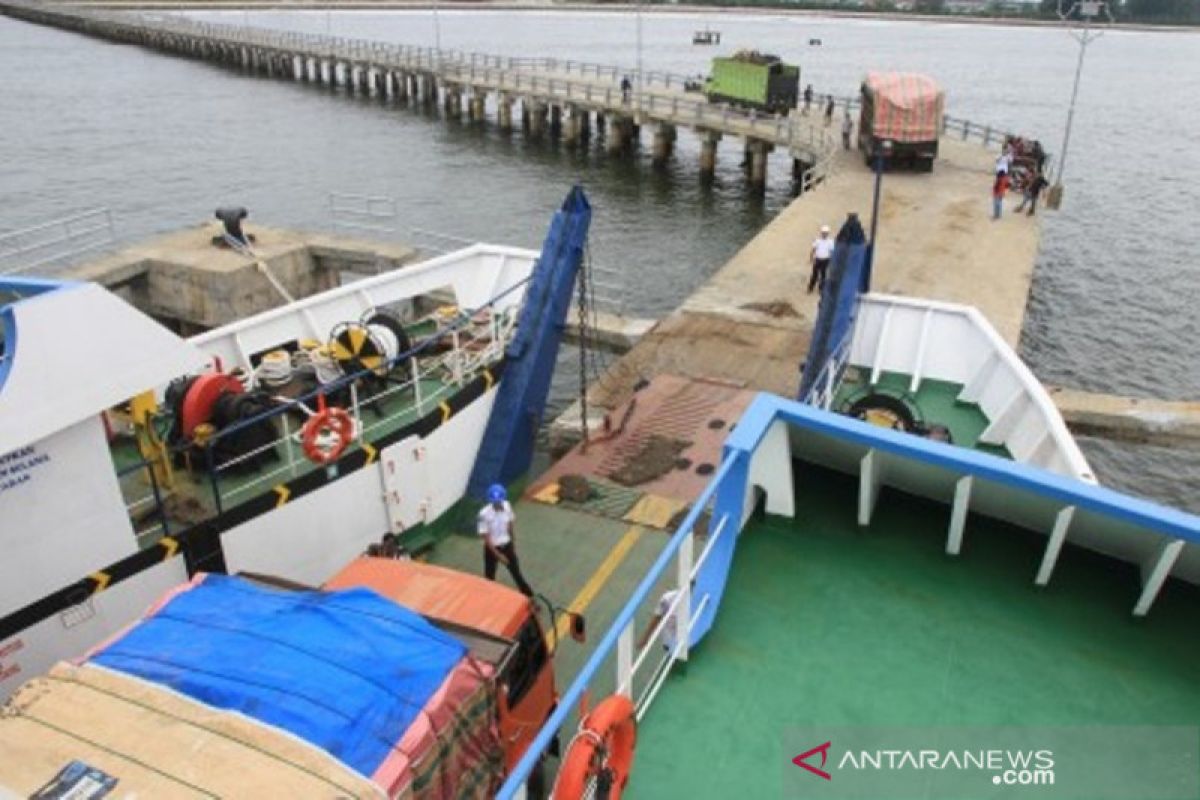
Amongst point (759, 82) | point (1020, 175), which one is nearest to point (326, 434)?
point (1020, 175)

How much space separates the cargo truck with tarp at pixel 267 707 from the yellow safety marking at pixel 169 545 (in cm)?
345

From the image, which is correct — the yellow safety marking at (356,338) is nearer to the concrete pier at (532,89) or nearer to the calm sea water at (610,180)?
the calm sea water at (610,180)

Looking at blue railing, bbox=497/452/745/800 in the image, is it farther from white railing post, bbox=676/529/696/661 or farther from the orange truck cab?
the orange truck cab

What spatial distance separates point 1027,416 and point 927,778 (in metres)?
7.55

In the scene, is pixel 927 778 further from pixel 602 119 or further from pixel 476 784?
pixel 602 119

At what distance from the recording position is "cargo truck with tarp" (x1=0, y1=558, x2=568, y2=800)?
4.23m

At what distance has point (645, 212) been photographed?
40.7 meters

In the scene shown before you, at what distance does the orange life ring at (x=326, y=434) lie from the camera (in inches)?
413

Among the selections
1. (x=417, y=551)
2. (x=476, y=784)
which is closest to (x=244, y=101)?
(x=417, y=551)

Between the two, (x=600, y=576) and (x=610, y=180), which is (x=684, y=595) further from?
(x=610, y=180)

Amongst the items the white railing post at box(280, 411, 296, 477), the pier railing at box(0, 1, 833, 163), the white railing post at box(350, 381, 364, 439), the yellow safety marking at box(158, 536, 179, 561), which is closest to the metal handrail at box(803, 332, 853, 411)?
the white railing post at box(350, 381, 364, 439)

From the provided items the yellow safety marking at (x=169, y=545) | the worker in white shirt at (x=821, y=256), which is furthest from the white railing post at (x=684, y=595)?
the worker in white shirt at (x=821, y=256)

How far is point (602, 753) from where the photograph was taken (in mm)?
4672

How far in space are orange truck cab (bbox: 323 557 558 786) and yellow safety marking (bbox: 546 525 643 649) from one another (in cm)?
273
